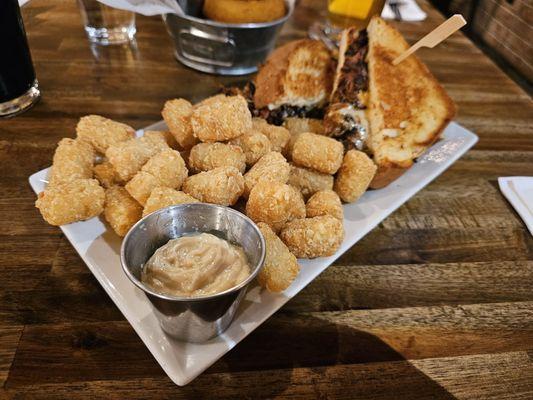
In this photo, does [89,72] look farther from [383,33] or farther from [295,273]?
[295,273]

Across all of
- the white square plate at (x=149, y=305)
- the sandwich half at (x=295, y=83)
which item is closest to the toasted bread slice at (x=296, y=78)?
the sandwich half at (x=295, y=83)

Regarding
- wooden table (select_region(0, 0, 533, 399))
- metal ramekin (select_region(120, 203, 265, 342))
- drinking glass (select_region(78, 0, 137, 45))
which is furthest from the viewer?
drinking glass (select_region(78, 0, 137, 45))

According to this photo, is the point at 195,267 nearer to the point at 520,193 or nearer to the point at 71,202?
the point at 71,202

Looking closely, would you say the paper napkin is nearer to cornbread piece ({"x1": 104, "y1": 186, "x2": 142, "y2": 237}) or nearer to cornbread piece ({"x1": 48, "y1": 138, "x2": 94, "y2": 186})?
cornbread piece ({"x1": 104, "y1": 186, "x2": 142, "y2": 237})

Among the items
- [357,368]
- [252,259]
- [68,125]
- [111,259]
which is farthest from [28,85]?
[357,368]

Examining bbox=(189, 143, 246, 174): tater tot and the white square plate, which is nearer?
the white square plate

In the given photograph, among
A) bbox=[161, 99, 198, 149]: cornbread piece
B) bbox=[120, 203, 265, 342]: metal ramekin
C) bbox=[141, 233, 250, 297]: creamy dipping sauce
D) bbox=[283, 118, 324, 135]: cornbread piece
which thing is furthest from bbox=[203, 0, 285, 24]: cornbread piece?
bbox=[141, 233, 250, 297]: creamy dipping sauce

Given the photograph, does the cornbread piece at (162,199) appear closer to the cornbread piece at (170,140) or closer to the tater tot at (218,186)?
the tater tot at (218,186)
